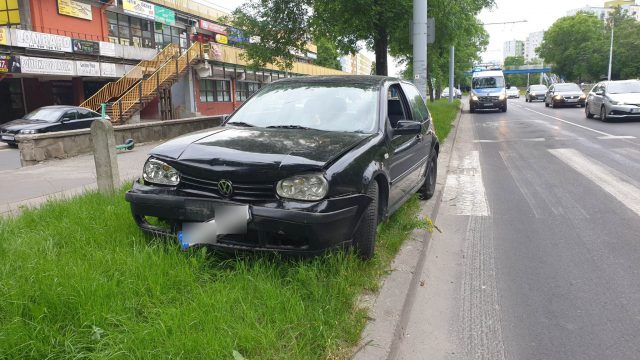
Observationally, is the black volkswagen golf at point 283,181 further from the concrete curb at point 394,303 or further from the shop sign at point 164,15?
the shop sign at point 164,15

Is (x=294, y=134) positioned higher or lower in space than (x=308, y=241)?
higher

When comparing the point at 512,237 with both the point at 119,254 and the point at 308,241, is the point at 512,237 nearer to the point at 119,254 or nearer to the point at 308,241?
the point at 308,241

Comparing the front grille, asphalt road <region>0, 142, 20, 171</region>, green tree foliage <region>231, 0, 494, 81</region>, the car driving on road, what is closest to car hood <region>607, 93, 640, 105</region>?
green tree foliage <region>231, 0, 494, 81</region>

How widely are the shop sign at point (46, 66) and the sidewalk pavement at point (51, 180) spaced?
12783mm

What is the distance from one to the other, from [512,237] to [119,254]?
3.95 metres

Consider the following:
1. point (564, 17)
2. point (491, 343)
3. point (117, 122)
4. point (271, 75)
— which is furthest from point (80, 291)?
point (564, 17)

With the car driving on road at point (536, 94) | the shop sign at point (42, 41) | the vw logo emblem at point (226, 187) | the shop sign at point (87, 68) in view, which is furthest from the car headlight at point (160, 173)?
the car driving on road at point (536, 94)

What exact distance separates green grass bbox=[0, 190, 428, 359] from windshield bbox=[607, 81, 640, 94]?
1780cm

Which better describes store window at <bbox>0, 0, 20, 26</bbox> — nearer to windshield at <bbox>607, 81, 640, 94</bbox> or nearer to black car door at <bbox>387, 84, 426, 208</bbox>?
black car door at <bbox>387, 84, 426, 208</bbox>

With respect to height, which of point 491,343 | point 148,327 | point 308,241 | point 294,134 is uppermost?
point 294,134

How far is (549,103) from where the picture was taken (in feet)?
105

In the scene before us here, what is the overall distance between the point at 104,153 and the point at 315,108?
2802 mm

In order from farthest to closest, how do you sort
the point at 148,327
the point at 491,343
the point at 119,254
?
1. the point at 119,254
2. the point at 491,343
3. the point at 148,327

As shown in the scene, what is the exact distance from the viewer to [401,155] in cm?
499
